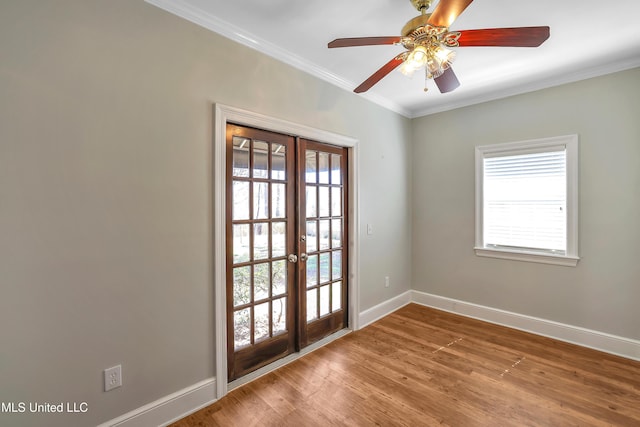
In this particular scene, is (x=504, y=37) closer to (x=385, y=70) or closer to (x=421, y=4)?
(x=421, y=4)

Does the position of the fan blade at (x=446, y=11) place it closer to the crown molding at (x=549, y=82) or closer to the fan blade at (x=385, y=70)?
the fan blade at (x=385, y=70)

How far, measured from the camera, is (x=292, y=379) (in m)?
2.34

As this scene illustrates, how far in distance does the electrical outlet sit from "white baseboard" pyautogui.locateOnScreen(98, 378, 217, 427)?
199 mm

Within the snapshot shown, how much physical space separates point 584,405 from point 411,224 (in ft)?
8.20

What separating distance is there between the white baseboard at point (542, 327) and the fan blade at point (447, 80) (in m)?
2.70

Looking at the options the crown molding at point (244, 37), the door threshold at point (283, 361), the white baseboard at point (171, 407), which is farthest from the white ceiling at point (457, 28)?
the door threshold at point (283, 361)

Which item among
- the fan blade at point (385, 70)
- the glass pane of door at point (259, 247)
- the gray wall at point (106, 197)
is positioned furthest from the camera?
the glass pane of door at point (259, 247)

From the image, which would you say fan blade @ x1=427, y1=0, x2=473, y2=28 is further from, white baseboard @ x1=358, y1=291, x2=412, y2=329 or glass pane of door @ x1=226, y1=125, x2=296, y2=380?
white baseboard @ x1=358, y1=291, x2=412, y2=329

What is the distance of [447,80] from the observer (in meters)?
2.01

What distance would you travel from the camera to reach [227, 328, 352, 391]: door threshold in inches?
88.8

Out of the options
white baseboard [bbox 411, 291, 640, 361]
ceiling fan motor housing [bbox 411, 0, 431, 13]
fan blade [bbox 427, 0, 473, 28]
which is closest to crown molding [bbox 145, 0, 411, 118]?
ceiling fan motor housing [bbox 411, 0, 431, 13]

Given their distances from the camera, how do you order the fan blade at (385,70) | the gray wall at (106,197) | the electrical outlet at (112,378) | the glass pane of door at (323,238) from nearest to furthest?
the gray wall at (106,197) → the electrical outlet at (112,378) → the fan blade at (385,70) → the glass pane of door at (323,238)

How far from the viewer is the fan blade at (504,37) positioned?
56.5 inches

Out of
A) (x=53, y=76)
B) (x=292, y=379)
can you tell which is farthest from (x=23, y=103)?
(x=292, y=379)
